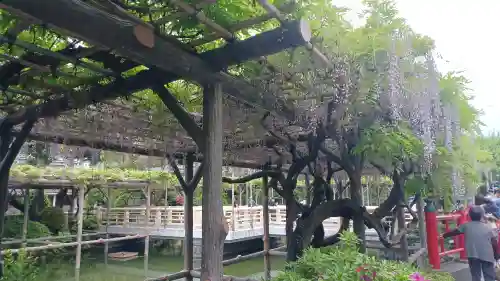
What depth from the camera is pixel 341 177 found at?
773cm

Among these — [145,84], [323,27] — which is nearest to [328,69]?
[323,27]

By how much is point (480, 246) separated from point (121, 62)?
3.70 metres

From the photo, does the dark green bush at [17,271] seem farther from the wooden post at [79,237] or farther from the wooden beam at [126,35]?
the wooden post at [79,237]

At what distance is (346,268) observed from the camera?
7.89 ft

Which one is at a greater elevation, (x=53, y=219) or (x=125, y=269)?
(x=53, y=219)

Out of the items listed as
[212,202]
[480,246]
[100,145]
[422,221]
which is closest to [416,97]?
[480,246]

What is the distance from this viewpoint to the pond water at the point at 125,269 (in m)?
9.38

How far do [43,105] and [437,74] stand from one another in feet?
11.2

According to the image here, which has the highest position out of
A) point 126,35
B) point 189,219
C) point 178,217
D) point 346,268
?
point 126,35

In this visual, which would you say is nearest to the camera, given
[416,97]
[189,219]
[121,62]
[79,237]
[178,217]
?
[121,62]

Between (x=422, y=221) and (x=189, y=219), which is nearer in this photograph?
(x=189, y=219)

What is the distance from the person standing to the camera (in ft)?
12.8

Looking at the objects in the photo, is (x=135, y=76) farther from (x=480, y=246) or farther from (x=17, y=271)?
(x=480, y=246)

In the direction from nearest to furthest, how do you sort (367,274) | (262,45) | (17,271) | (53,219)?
(262,45)
(367,274)
(17,271)
(53,219)
